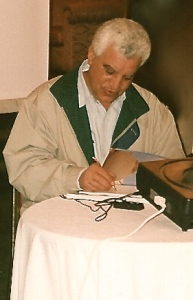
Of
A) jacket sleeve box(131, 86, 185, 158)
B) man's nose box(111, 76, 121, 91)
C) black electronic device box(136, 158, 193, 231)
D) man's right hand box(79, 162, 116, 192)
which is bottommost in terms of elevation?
jacket sleeve box(131, 86, 185, 158)

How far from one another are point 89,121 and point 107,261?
0.86m

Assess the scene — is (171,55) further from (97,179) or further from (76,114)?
(97,179)

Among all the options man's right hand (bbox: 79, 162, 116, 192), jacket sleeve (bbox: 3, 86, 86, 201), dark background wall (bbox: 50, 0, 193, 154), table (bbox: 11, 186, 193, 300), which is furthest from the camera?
dark background wall (bbox: 50, 0, 193, 154)

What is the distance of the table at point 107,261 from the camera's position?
1.47 meters

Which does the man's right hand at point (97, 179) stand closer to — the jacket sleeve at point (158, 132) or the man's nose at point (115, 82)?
the man's nose at point (115, 82)

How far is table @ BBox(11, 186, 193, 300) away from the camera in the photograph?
4.84 ft

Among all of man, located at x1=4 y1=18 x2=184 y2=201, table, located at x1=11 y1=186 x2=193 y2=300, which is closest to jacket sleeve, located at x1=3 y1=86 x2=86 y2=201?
man, located at x1=4 y1=18 x2=184 y2=201

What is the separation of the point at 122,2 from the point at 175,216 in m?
1.76

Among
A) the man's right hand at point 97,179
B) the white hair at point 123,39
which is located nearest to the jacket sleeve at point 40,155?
the man's right hand at point 97,179

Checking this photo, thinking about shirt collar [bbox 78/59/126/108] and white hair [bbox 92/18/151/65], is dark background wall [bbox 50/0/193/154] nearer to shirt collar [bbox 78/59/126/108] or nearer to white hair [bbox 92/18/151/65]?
shirt collar [bbox 78/59/126/108]

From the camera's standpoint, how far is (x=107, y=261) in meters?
1.48

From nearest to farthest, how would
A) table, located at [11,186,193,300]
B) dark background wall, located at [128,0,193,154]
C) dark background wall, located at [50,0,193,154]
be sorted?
1. table, located at [11,186,193,300]
2. dark background wall, located at [50,0,193,154]
3. dark background wall, located at [128,0,193,154]

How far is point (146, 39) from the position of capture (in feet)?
6.99

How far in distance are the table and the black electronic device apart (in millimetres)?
43
